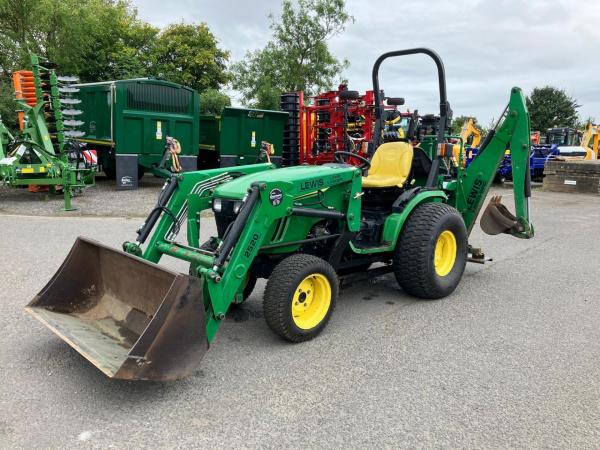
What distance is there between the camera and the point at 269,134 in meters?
15.1

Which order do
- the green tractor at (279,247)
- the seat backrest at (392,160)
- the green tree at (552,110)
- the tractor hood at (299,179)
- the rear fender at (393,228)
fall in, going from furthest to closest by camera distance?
1. the green tree at (552,110)
2. the seat backrest at (392,160)
3. the rear fender at (393,228)
4. the tractor hood at (299,179)
5. the green tractor at (279,247)

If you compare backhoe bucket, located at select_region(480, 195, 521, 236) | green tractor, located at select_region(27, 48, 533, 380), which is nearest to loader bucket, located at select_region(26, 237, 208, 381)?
green tractor, located at select_region(27, 48, 533, 380)

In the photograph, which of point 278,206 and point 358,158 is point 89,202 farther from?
point 278,206

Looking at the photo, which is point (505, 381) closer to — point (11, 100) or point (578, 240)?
point (578, 240)

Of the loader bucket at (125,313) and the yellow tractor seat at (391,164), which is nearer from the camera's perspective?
the loader bucket at (125,313)

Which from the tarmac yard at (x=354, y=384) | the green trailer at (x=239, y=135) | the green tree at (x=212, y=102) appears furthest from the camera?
the green tree at (x=212, y=102)

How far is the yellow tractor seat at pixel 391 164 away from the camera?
16.5ft

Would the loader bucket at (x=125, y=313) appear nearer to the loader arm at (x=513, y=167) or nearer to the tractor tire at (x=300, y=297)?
the tractor tire at (x=300, y=297)

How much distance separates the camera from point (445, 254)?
524 centimetres

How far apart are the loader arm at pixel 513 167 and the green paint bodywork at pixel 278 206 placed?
10 mm

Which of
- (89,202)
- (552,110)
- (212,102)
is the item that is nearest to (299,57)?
(212,102)

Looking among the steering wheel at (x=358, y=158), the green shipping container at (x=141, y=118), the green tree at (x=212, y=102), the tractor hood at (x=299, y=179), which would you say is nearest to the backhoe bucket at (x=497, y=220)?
the steering wheel at (x=358, y=158)

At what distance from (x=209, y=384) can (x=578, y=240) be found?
7.13 meters

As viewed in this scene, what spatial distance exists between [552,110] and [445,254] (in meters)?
46.5
